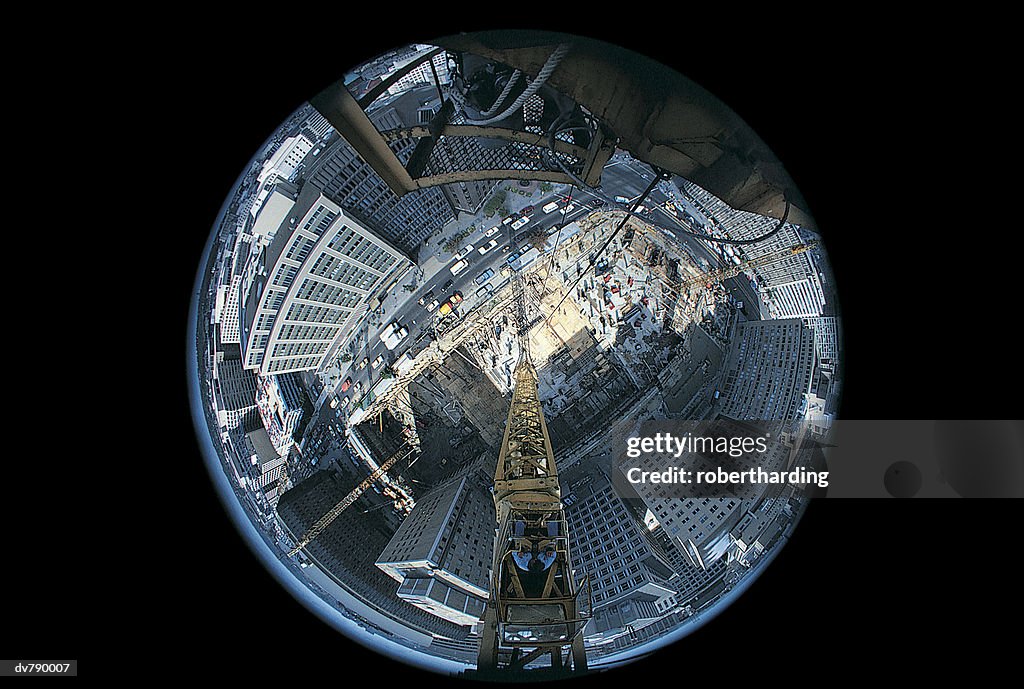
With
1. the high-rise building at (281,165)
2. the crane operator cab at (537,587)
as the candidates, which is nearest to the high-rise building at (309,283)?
the high-rise building at (281,165)

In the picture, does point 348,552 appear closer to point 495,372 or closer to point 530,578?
point 530,578

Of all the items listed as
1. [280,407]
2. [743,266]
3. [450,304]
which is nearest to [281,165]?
[280,407]

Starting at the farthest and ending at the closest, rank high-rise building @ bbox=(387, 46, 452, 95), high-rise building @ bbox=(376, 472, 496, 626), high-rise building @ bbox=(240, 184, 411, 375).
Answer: high-rise building @ bbox=(376, 472, 496, 626) → high-rise building @ bbox=(240, 184, 411, 375) → high-rise building @ bbox=(387, 46, 452, 95)

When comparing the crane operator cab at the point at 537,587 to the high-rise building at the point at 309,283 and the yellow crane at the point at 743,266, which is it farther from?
the yellow crane at the point at 743,266

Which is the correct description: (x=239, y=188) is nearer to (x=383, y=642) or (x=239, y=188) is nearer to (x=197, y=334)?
(x=197, y=334)

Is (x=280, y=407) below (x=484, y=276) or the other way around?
below

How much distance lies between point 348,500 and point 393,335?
1.65m

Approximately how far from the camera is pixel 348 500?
4.37m

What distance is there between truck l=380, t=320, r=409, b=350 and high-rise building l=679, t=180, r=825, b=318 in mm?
2918

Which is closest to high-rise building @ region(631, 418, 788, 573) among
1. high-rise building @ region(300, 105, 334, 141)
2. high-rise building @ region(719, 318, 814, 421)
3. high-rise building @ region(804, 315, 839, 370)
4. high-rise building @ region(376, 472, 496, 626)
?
high-rise building @ region(719, 318, 814, 421)

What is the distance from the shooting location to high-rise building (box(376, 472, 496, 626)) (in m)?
4.05

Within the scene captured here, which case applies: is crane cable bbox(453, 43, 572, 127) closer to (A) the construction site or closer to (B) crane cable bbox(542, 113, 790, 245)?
(A) the construction site

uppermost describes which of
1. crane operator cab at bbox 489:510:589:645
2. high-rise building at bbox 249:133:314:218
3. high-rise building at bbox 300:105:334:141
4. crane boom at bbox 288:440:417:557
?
high-rise building at bbox 300:105:334:141

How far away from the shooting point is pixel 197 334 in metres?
3.43
